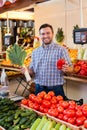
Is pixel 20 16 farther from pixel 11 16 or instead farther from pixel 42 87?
pixel 42 87

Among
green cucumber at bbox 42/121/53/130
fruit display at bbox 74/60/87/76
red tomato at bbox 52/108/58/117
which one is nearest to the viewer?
green cucumber at bbox 42/121/53/130

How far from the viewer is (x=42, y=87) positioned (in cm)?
351

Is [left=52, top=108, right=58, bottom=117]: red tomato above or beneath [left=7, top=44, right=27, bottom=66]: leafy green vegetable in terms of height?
beneath

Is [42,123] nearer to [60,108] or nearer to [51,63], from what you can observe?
[60,108]

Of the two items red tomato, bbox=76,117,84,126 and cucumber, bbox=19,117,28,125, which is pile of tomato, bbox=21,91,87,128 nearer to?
red tomato, bbox=76,117,84,126

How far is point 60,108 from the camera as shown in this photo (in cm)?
213

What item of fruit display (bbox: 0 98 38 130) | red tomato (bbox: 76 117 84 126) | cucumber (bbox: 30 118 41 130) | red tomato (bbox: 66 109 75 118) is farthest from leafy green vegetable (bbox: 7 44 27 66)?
red tomato (bbox: 76 117 84 126)

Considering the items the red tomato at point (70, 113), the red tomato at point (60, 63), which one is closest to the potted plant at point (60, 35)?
the red tomato at point (60, 63)

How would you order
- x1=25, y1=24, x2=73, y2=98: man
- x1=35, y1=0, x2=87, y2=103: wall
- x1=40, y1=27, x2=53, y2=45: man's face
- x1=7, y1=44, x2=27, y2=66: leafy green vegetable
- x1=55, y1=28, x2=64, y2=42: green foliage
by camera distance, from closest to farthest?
1. x1=7, y1=44, x2=27, y2=66: leafy green vegetable
2. x1=40, y1=27, x2=53, y2=45: man's face
3. x1=25, y1=24, x2=73, y2=98: man
4. x1=35, y1=0, x2=87, y2=103: wall
5. x1=55, y1=28, x2=64, y2=42: green foliage

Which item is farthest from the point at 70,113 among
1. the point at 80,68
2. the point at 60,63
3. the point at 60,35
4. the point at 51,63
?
the point at 60,35

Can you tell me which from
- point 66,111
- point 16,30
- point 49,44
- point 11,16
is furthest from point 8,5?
point 16,30

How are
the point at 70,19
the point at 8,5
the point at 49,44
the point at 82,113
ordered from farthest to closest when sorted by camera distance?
the point at 70,19
the point at 8,5
the point at 49,44
the point at 82,113

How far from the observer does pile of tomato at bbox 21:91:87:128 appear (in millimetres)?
1980

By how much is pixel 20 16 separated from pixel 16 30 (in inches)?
29.2
